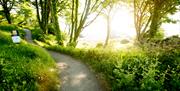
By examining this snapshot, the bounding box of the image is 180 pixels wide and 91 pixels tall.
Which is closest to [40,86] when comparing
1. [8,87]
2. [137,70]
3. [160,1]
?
[8,87]

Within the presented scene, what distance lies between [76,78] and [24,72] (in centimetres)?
279

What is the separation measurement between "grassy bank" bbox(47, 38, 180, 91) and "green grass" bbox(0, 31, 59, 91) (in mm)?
2544

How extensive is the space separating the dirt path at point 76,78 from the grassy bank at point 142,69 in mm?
550

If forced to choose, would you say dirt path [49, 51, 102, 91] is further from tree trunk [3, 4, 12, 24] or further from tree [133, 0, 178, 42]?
tree trunk [3, 4, 12, 24]

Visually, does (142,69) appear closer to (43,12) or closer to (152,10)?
(152,10)

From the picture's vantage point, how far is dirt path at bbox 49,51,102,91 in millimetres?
13312

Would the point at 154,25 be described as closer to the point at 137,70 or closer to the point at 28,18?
the point at 137,70

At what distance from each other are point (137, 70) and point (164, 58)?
159cm

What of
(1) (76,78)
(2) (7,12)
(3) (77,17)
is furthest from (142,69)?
(2) (7,12)

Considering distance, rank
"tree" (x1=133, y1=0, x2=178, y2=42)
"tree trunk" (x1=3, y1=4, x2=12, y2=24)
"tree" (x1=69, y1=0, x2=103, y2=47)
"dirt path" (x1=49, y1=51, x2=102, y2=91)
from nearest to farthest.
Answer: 1. "dirt path" (x1=49, y1=51, x2=102, y2=91)
2. "tree" (x1=133, y1=0, x2=178, y2=42)
3. "tree" (x1=69, y1=0, x2=103, y2=47)
4. "tree trunk" (x1=3, y1=4, x2=12, y2=24)

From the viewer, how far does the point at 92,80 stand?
1434 centimetres

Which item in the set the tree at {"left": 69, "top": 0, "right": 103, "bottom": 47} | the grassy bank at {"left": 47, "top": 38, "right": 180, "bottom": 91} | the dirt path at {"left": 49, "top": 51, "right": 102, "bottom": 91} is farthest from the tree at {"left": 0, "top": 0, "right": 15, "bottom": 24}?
the grassy bank at {"left": 47, "top": 38, "right": 180, "bottom": 91}

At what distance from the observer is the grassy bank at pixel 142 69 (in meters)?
11.1

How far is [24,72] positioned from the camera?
1327 cm
